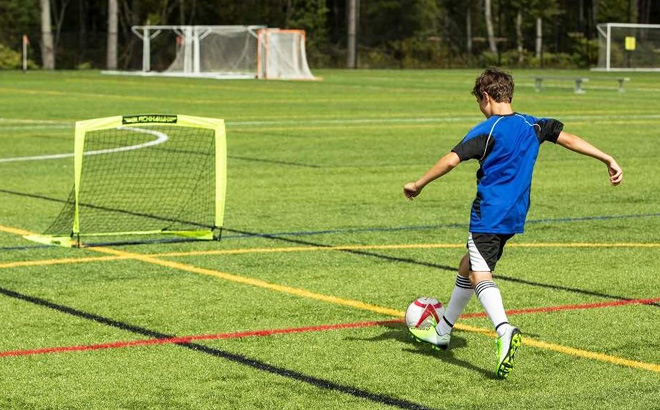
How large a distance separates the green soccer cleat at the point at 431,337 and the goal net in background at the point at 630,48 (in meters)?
59.9

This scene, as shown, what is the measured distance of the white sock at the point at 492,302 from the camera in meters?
7.46

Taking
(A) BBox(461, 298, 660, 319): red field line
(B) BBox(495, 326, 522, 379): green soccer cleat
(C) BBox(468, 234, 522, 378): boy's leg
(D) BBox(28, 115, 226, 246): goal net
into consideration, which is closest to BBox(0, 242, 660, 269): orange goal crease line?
(D) BBox(28, 115, 226, 246): goal net

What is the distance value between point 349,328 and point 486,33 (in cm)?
8801

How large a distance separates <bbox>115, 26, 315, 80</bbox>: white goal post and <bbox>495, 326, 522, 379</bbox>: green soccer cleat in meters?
50.3

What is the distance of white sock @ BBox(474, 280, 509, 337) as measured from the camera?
24.5 feet

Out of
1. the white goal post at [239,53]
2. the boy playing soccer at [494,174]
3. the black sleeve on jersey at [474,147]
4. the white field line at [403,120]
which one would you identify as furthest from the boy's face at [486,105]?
the white goal post at [239,53]

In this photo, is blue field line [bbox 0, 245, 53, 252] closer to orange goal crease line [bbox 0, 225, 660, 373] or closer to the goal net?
the goal net

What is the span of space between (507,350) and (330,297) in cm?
271

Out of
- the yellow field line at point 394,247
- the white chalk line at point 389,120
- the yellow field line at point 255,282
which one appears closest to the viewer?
the yellow field line at point 255,282

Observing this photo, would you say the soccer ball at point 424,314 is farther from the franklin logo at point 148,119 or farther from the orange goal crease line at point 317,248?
the franklin logo at point 148,119

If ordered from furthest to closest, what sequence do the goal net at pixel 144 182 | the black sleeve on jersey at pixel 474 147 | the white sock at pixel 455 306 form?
1. the goal net at pixel 144 182
2. the white sock at pixel 455 306
3. the black sleeve on jersey at pixel 474 147

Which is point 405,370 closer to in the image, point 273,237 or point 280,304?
point 280,304

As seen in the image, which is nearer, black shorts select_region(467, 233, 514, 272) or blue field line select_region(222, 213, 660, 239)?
black shorts select_region(467, 233, 514, 272)

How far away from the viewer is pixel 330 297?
977 cm
